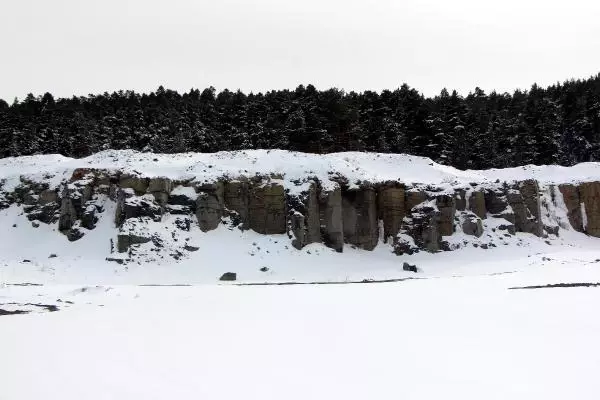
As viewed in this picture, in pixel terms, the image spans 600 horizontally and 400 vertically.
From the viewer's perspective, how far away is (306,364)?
808 centimetres

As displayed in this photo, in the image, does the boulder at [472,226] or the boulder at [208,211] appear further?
the boulder at [472,226]

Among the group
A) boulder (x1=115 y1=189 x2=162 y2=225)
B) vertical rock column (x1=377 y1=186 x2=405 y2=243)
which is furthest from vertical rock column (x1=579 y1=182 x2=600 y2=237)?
boulder (x1=115 y1=189 x2=162 y2=225)

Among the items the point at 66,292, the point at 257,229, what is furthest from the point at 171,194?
the point at 66,292

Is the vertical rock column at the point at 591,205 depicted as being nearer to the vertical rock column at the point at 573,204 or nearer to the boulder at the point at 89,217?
the vertical rock column at the point at 573,204

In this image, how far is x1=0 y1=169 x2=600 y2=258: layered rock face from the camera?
31.7 metres

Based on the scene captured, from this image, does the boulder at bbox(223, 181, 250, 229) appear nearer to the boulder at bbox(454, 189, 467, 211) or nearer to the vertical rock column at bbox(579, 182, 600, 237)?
the boulder at bbox(454, 189, 467, 211)

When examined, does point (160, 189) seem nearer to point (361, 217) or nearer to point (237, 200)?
point (237, 200)

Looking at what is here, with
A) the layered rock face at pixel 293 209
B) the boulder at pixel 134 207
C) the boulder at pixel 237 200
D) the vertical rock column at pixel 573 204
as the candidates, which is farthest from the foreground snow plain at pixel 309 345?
the vertical rock column at pixel 573 204

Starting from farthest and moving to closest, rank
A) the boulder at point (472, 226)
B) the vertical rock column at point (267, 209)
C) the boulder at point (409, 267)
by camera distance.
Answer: the boulder at point (472, 226)
the vertical rock column at point (267, 209)
the boulder at point (409, 267)

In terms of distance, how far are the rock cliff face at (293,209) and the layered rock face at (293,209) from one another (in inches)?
2.5

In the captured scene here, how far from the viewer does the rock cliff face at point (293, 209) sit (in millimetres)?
31703

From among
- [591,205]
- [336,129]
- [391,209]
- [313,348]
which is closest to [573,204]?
[591,205]

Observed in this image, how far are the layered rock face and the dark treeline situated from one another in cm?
1607

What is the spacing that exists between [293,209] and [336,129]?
21312 mm
